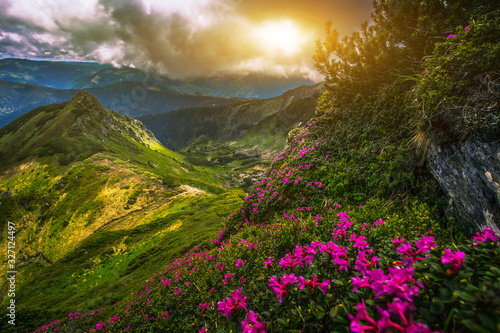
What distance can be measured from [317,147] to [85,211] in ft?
86.8

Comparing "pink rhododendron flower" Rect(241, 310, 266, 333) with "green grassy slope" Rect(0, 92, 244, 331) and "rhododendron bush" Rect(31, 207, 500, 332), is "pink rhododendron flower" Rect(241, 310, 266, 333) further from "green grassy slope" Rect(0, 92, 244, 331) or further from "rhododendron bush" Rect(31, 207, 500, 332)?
"green grassy slope" Rect(0, 92, 244, 331)

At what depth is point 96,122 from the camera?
51938 mm

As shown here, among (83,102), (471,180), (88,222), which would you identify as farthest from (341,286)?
(83,102)

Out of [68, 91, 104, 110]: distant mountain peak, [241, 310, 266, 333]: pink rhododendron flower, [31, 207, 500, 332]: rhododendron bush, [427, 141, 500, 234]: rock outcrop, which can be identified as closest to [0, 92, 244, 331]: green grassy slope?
[31, 207, 500, 332]: rhododendron bush

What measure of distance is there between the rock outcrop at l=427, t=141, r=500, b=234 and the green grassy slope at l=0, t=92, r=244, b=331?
9.61 meters

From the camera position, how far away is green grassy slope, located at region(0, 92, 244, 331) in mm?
13000

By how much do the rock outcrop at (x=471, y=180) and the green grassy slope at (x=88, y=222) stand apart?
961 cm

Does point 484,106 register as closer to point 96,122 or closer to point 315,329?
point 315,329

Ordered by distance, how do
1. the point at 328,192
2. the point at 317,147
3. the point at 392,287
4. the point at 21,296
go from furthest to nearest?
the point at 21,296 < the point at 317,147 < the point at 328,192 < the point at 392,287

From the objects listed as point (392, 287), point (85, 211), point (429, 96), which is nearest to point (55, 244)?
point (85, 211)

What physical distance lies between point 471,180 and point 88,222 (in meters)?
28.5

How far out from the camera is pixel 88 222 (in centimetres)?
2150

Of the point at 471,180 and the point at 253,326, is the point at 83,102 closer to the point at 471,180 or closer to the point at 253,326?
the point at 253,326

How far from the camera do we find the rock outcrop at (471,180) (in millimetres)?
3666
